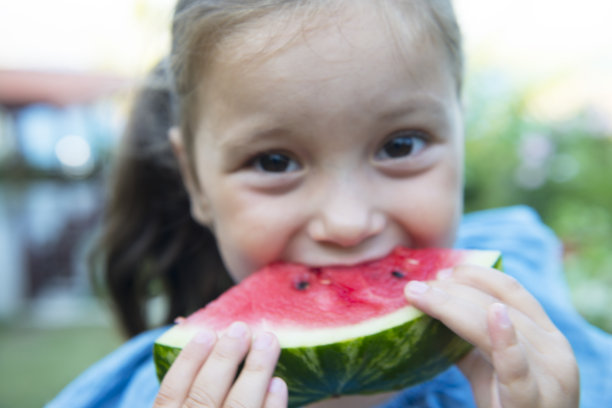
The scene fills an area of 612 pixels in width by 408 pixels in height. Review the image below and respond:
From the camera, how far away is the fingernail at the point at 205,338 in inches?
50.6

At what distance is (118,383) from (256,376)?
1.09m

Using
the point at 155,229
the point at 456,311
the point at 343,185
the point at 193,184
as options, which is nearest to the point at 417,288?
the point at 456,311

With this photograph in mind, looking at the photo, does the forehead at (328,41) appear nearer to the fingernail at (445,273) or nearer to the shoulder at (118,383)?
the fingernail at (445,273)

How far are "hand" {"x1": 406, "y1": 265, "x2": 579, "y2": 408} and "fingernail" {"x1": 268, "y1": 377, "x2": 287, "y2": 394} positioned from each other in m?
0.36

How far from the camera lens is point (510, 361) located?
115 centimetres

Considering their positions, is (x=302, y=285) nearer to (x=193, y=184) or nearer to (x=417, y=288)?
(x=417, y=288)

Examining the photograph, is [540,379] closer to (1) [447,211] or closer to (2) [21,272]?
(1) [447,211]

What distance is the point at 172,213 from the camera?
2764 millimetres

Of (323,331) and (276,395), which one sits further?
(323,331)

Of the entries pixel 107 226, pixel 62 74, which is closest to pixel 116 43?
pixel 62 74

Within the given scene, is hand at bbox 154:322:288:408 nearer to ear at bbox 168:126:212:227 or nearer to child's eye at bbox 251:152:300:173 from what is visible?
child's eye at bbox 251:152:300:173

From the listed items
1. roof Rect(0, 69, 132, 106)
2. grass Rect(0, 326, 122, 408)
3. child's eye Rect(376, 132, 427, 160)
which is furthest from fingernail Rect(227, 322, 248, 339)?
roof Rect(0, 69, 132, 106)

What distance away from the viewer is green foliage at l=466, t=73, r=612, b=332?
226 inches

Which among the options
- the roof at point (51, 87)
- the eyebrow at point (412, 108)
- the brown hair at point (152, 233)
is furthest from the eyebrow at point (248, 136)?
the roof at point (51, 87)
